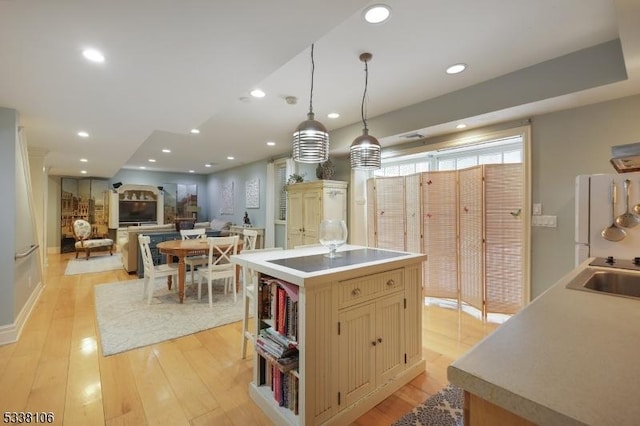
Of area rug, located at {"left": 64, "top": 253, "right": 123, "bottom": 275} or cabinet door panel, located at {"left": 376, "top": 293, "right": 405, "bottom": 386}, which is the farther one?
area rug, located at {"left": 64, "top": 253, "right": 123, "bottom": 275}

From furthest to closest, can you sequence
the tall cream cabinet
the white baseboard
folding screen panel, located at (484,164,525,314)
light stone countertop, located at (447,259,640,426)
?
the tall cream cabinet → folding screen panel, located at (484,164,525,314) → the white baseboard → light stone countertop, located at (447,259,640,426)

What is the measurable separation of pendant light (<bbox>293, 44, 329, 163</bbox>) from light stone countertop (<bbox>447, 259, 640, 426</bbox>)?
1609 millimetres

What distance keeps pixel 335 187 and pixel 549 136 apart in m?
2.63

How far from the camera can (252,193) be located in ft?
24.0

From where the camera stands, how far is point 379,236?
14.5 ft

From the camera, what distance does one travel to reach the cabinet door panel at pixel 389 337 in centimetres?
194

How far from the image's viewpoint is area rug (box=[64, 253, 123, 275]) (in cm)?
587

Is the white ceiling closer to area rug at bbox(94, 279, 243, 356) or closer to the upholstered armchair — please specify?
area rug at bbox(94, 279, 243, 356)

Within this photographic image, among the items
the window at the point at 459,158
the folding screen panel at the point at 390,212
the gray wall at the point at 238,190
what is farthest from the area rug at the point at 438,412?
the gray wall at the point at 238,190

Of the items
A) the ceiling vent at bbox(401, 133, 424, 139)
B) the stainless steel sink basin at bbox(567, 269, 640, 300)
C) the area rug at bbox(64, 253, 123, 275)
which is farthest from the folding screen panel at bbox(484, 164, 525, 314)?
the area rug at bbox(64, 253, 123, 275)

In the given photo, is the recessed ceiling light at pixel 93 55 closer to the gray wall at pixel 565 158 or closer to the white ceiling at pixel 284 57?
the white ceiling at pixel 284 57

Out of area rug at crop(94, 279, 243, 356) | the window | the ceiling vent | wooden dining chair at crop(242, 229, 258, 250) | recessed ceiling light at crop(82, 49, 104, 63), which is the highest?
recessed ceiling light at crop(82, 49, 104, 63)

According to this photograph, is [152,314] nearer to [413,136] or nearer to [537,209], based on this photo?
[413,136]

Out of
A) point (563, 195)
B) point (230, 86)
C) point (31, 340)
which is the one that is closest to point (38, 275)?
point (31, 340)
